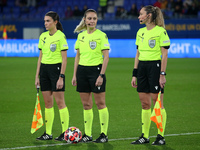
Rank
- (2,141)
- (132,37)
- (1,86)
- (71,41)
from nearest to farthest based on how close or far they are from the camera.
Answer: (2,141) < (1,86) < (71,41) < (132,37)

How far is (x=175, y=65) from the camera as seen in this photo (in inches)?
863

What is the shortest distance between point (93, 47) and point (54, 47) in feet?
2.17

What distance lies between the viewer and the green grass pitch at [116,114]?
691 centimetres

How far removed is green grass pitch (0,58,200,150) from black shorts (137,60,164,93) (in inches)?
34.8

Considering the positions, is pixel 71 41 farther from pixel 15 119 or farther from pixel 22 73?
pixel 15 119

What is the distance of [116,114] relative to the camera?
978 cm

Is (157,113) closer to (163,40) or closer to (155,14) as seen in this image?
(163,40)

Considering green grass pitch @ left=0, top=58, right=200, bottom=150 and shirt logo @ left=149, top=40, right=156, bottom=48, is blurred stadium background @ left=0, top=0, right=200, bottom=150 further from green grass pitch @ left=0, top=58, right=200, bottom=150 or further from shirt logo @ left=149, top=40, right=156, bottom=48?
shirt logo @ left=149, top=40, right=156, bottom=48

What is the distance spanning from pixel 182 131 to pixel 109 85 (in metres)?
7.31

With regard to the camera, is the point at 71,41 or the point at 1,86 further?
the point at 71,41

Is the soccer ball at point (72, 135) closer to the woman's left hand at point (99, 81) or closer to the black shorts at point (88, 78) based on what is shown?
the black shorts at point (88, 78)

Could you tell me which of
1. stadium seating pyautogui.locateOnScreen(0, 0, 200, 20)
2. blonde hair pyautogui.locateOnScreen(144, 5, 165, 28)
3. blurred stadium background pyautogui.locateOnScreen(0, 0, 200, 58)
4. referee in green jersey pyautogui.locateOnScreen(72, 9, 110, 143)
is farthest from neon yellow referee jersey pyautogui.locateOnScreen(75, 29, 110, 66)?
stadium seating pyautogui.locateOnScreen(0, 0, 200, 20)

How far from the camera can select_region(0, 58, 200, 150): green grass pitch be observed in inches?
272

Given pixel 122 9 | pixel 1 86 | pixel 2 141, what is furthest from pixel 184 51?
pixel 2 141
